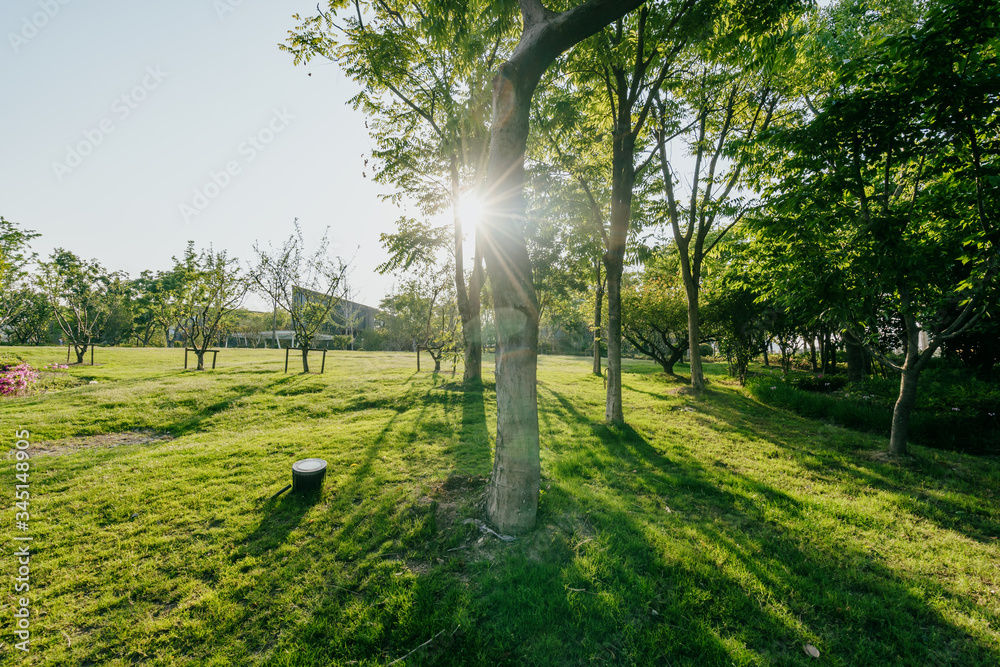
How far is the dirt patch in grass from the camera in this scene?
6168 mm

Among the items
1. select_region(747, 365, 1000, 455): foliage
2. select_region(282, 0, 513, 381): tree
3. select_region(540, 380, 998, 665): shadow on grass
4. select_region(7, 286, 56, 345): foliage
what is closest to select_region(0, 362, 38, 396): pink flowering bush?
select_region(282, 0, 513, 381): tree

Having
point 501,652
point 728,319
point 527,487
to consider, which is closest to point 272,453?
point 527,487

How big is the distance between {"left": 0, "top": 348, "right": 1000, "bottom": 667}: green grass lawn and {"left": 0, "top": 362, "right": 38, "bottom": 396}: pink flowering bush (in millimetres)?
6493

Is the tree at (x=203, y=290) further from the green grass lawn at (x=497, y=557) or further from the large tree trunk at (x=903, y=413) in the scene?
the large tree trunk at (x=903, y=413)

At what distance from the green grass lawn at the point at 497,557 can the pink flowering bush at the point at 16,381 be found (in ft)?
21.3

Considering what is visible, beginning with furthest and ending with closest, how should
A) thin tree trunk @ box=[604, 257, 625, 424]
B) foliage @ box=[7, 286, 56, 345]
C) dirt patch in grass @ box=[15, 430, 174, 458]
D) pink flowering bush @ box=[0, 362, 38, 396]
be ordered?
foliage @ box=[7, 286, 56, 345]
pink flowering bush @ box=[0, 362, 38, 396]
thin tree trunk @ box=[604, 257, 625, 424]
dirt patch in grass @ box=[15, 430, 174, 458]

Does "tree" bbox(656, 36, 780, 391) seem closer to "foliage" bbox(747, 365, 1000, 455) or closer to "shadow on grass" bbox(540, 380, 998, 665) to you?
"foliage" bbox(747, 365, 1000, 455)

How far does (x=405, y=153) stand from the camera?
12.1 metres

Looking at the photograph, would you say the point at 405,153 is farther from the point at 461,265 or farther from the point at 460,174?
the point at 461,265

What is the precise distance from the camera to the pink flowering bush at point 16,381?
10.6 metres

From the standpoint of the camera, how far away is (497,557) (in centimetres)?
338

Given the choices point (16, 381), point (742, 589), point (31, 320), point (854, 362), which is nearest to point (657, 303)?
point (854, 362)

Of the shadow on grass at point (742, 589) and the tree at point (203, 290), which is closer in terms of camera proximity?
the shadow on grass at point (742, 589)

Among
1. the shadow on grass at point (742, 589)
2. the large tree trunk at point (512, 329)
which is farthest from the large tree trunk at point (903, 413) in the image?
the large tree trunk at point (512, 329)
